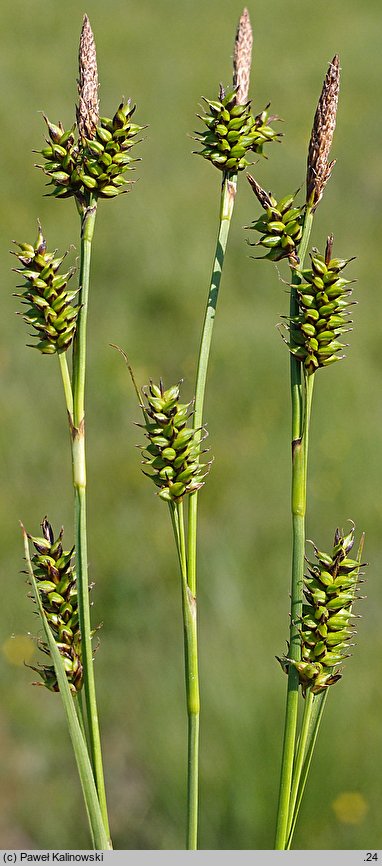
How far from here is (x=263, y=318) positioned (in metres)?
3.68

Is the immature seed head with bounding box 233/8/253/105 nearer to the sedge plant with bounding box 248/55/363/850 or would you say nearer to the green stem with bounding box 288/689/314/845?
the sedge plant with bounding box 248/55/363/850

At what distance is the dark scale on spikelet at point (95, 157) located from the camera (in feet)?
2.01

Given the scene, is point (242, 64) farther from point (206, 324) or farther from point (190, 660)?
point (190, 660)

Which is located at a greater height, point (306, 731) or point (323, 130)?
point (323, 130)

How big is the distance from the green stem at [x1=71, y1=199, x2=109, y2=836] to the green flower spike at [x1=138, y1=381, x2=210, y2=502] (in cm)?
5

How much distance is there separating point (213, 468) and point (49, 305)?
8.21ft

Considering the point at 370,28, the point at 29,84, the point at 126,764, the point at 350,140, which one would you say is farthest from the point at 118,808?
the point at 370,28

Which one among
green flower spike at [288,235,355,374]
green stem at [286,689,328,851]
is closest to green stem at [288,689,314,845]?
green stem at [286,689,328,851]

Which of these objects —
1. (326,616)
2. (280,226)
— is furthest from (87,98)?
(326,616)

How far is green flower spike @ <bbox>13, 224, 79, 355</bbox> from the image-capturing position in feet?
1.99

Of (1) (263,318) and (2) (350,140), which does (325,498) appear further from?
(2) (350,140)

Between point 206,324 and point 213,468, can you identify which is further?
point 213,468

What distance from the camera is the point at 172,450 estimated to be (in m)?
0.62

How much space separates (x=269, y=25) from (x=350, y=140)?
65.4 inches
